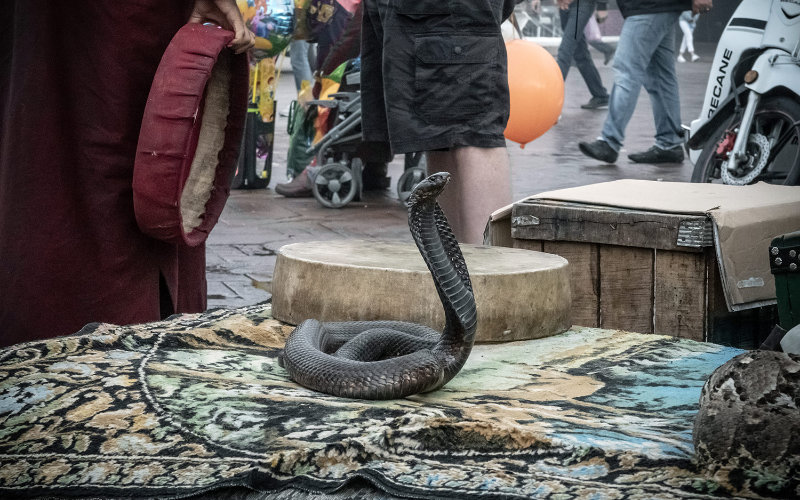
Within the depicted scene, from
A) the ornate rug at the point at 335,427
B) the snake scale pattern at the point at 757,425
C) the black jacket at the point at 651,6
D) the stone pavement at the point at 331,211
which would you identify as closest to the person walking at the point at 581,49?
the black jacket at the point at 651,6

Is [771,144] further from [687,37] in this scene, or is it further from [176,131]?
[687,37]

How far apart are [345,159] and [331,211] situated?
41 centimetres

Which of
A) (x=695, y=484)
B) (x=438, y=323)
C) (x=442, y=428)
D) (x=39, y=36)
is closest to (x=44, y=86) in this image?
(x=39, y=36)

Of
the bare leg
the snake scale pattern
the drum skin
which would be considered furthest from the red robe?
the snake scale pattern

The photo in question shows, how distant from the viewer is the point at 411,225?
1.76 m

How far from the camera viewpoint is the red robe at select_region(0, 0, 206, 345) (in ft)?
8.39

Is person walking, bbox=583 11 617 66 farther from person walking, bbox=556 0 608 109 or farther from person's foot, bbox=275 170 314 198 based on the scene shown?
person's foot, bbox=275 170 314 198

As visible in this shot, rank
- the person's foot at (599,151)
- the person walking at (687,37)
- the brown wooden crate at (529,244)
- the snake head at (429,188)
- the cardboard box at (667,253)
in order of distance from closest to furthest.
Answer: the snake head at (429,188)
the cardboard box at (667,253)
the brown wooden crate at (529,244)
the person's foot at (599,151)
the person walking at (687,37)

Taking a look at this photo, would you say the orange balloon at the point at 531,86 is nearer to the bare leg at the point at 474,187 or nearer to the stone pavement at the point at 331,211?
the stone pavement at the point at 331,211

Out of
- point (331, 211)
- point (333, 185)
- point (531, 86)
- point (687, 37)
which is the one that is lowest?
point (331, 211)

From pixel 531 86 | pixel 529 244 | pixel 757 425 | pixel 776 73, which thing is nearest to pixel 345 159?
pixel 531 86

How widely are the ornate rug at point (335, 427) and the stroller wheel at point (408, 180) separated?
3.81 m

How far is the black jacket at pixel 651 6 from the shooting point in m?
6.91

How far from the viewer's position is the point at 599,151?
7.43 m
